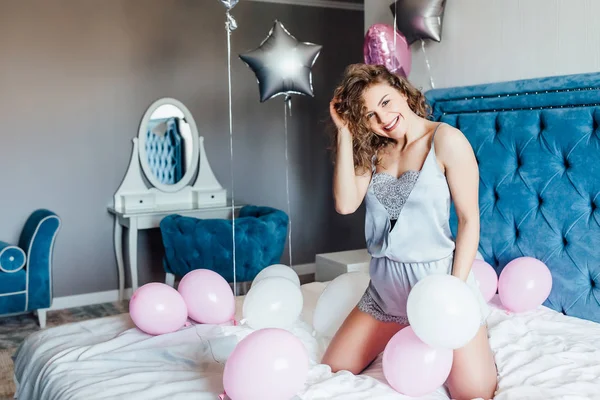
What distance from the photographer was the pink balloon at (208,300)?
2229mm

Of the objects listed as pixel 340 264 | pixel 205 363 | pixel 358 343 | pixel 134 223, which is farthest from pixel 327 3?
pixel 205 363

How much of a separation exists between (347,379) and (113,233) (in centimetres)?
328

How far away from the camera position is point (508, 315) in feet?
7.64

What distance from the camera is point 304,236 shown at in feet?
17.8

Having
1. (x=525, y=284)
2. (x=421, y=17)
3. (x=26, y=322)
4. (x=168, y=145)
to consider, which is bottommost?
(x=26, y=322)

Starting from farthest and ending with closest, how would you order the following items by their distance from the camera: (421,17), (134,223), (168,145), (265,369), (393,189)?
(168,145) < (134,223) < (421,17) < (393,189) < (265,369)

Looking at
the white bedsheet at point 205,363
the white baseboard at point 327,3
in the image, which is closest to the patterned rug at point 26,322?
the white bedsheet at point 205,363

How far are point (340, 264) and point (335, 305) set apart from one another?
94 cm

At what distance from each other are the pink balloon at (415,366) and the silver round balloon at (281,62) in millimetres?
1636

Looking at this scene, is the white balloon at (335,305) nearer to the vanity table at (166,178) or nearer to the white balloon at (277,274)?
the white balloon at (277,274)

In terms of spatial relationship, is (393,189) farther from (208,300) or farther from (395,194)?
(208,300)

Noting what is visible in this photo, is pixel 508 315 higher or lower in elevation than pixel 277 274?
lower

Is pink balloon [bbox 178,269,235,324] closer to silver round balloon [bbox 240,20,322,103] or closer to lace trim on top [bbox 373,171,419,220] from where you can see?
lace trim on top [bbox 373,171,419,220]

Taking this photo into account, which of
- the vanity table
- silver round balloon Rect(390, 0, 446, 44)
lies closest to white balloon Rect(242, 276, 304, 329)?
silver round balloon Rect(390, 0, 446, 44)
